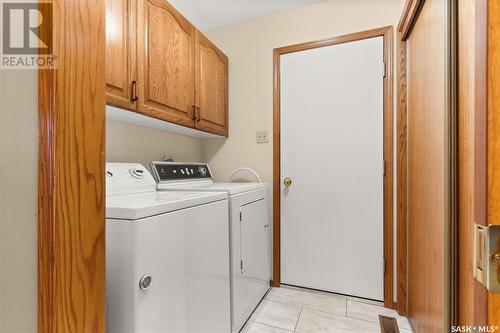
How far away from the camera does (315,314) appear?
1.65 metres

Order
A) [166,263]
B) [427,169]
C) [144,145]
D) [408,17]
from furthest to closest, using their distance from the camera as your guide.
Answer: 1. [144,145]
2. [408,17]
3. [427,169]
4. [166,263]

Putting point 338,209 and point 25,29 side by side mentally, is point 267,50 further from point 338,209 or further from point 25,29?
point 25,29

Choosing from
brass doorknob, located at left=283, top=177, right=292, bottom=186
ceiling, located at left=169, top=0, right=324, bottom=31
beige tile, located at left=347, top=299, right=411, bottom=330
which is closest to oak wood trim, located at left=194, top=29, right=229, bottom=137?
ceiling, located at left=169, top=0, right=324, bottom=31

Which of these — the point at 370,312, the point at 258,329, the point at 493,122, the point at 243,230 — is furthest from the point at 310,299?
the point at 493,122

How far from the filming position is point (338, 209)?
6.18ft

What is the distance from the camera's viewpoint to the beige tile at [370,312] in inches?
62.3

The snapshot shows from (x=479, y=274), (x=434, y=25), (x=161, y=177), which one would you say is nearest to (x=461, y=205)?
(x=479, y=274)

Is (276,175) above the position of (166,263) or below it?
above

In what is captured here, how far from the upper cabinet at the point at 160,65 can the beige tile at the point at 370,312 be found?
5.67 ft

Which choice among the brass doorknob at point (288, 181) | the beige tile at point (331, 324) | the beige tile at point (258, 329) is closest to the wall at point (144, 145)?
the brass doorknob at point (288, 181)

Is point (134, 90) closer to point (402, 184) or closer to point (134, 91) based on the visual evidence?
point (134, 91)

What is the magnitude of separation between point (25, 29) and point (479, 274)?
907mm

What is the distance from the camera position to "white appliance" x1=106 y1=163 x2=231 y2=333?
0.79m

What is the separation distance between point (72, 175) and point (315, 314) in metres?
1.76
